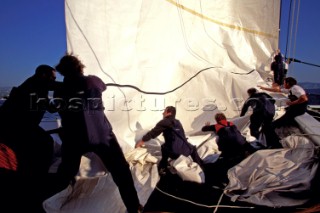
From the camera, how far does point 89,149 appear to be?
6.26 ft

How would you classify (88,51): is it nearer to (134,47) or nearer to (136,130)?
(134,47)

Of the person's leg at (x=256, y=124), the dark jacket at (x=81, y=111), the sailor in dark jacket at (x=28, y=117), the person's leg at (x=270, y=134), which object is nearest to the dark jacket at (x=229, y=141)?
the person's leg at (x=270, y=134)

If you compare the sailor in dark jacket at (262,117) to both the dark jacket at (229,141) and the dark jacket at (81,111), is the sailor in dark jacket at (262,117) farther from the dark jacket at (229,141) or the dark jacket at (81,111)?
the dark jacket at (81,111)

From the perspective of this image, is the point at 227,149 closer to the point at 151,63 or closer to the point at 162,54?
the point at 151,63

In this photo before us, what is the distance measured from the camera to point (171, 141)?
111 inches

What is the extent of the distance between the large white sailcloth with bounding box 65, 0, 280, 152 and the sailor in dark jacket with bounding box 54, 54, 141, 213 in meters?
0.93

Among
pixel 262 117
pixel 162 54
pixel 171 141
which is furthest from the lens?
pixel 162 54

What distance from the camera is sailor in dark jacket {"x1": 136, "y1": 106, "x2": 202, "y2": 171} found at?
279 centimetres

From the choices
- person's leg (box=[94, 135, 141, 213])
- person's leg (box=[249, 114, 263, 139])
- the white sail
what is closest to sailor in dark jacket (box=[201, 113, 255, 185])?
person's leg (box=[249, 114, 263, 139])

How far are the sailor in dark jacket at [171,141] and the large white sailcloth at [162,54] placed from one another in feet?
1.19

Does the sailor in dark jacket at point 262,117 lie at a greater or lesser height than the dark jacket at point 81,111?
lesser

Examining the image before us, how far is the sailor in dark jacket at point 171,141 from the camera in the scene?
2785 millimetres

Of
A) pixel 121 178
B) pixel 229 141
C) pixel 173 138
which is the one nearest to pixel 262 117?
pixel 229 141

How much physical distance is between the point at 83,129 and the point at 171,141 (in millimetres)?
1145
